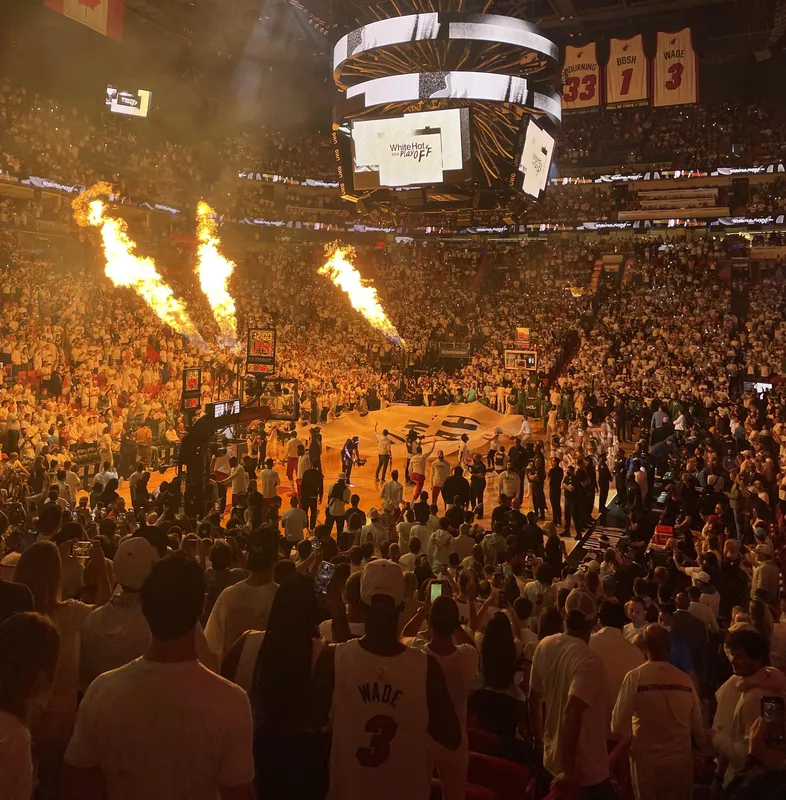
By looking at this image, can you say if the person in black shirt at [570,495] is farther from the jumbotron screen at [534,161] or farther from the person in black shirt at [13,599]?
the person in black shirt at [13,599]

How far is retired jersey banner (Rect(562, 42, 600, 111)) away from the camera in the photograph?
27.4 metres

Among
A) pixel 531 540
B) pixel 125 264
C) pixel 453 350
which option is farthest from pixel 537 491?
pixel 125 264

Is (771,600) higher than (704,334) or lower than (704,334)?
lower

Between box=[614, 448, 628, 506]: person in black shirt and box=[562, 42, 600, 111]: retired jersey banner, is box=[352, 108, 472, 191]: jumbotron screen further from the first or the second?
box=[562, 42, 600, 111]: retired jersey banner

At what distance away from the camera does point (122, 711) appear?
2350mm

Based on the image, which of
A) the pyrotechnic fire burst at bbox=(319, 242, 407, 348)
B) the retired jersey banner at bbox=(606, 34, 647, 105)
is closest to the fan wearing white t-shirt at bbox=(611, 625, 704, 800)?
the retired jersey banner at bbox=(606, 34, 647, 105)

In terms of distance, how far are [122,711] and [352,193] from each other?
1650 centimetres

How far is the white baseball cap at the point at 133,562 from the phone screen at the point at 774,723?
9.84 ft

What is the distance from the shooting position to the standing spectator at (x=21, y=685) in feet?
7.06

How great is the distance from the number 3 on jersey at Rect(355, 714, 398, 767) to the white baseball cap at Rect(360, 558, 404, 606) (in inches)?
17.5

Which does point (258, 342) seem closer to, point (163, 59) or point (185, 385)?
point (185, 385)

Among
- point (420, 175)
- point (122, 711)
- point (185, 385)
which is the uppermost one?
point (420, 175)

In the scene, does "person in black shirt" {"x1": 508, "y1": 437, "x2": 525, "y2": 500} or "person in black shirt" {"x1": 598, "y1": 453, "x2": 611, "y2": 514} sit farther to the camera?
"person in black shirt" {"x1": 508, "y1": 437, "x2": 525, "y2": 500}

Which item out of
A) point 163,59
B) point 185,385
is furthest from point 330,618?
point 163,59
